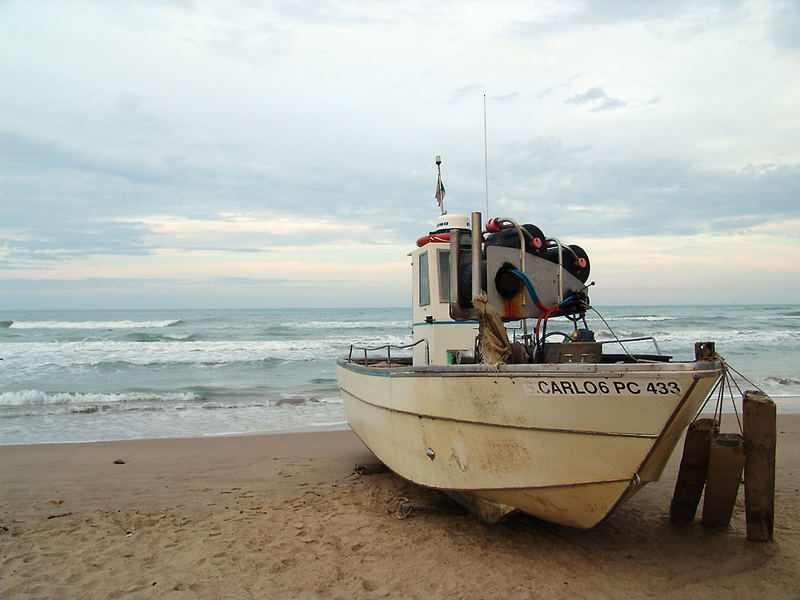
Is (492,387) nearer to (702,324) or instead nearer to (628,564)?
(628,564)

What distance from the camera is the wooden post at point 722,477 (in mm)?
5008

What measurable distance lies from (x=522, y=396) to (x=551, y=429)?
12.7 inches

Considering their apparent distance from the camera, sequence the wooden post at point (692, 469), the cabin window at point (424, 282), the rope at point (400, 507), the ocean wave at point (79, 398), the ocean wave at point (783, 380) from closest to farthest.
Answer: the wooden post at point (692, 469) → the rope at point (400, 507) → the cabin window at point (424, 282) → the ocean wave at point (79, 398) → the ocean wave at point (783, 380)

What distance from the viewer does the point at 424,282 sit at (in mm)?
7090

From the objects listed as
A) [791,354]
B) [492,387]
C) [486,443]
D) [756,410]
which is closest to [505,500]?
[486,443]

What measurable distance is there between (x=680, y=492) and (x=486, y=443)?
2170 millimetres

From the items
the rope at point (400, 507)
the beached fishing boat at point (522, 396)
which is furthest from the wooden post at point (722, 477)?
the rope at point (400, 507)

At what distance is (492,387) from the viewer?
4.77 meters

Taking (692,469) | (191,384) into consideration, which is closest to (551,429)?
(692,469)

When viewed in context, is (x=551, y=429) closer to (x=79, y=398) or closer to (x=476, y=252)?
(x=476, y=252)

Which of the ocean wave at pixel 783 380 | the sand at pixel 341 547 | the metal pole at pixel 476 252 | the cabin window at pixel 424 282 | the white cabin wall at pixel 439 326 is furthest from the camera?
the ocean wave at pixel 783 380

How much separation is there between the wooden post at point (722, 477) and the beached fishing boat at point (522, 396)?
2.71ft

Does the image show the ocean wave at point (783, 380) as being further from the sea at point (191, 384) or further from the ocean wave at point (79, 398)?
the ocean wave at point (79, 398)

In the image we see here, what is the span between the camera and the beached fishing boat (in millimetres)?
4191
